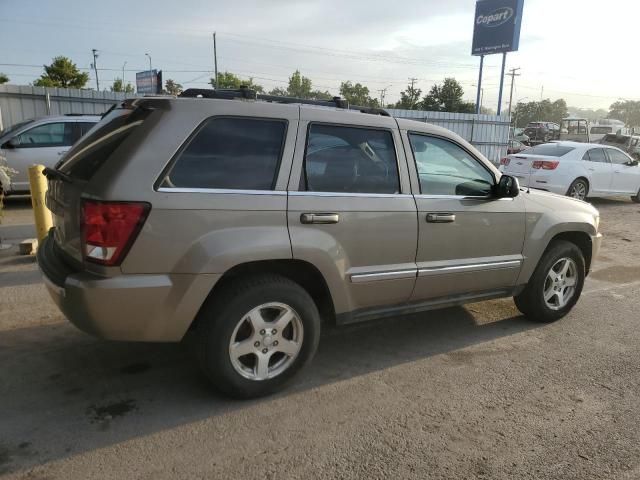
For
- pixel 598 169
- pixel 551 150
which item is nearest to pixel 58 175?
pixel 551 150

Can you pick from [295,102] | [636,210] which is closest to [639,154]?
[636,210]

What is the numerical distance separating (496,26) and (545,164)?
19.0 metres

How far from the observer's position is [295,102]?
12.1 ft

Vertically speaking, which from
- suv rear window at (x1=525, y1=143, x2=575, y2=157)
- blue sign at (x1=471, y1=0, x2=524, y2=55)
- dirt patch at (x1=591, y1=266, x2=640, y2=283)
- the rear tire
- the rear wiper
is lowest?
dirt patch at (x1=591, y1=266, x2=640, y2=283)

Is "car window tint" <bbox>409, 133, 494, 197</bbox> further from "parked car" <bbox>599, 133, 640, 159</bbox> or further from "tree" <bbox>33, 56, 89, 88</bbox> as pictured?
"tree" <bbox>33, 56, 89, 88</bbox>

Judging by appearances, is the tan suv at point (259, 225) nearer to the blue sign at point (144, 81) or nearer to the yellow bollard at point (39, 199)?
the yellow bollard at point (39, 199)

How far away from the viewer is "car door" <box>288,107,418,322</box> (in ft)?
10.5

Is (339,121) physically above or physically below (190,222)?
above

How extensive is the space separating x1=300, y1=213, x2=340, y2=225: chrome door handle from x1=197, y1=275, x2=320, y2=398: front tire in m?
0.40

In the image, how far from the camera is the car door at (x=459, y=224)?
3752mm

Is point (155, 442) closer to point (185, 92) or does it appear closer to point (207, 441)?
point (207, 441)

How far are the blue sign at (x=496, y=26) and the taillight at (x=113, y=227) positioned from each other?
93.2 ft

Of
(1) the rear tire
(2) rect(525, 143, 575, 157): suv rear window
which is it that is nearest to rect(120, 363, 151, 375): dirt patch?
(1) the rear tire

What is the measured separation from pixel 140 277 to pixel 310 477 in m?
1.37
